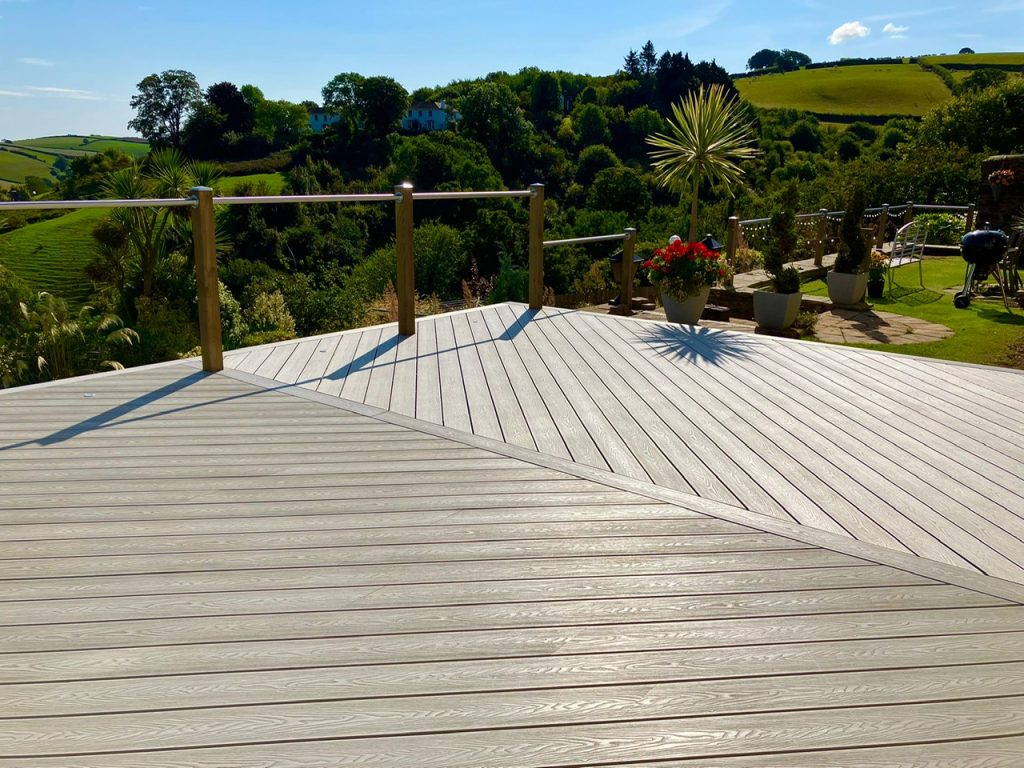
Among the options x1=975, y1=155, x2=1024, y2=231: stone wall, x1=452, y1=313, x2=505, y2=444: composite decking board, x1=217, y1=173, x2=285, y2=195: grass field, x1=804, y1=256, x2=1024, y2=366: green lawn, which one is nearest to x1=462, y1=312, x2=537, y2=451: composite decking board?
x1=452, y1=313, x2=505, y2=444: composite decking board

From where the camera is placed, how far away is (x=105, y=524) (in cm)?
245

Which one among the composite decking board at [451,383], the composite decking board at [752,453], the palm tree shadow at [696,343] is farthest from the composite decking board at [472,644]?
the palm tree shadow at [696,343]

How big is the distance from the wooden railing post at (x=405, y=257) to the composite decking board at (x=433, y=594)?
3080mm

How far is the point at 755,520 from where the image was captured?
252 centimetres

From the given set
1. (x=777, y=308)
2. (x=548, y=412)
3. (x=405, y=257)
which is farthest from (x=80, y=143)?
(x=548, y=412)

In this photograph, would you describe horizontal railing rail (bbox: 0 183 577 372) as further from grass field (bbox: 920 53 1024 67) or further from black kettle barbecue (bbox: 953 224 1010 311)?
grass field (bbox: 920 53 1024 67)

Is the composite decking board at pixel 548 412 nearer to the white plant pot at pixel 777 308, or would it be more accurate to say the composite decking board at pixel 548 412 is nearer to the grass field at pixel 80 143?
the white plant pot at pixel 777 308

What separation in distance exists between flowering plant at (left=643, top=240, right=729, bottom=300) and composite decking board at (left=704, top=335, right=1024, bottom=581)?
8.29 feet

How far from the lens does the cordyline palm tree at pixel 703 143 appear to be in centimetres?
966

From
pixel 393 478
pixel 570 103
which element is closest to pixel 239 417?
pixel 393 478

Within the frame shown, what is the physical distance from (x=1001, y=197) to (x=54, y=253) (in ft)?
128

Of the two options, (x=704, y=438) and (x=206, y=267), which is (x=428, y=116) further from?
(x=704, y=438)

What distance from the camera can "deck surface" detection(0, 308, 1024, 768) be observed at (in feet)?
5.00

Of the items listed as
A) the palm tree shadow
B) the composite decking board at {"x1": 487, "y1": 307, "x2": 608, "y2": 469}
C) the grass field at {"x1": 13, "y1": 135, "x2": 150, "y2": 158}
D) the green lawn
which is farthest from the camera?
the grass field at {"x1": 13, "y1": 135, "x2": 150, "y2": 158}
